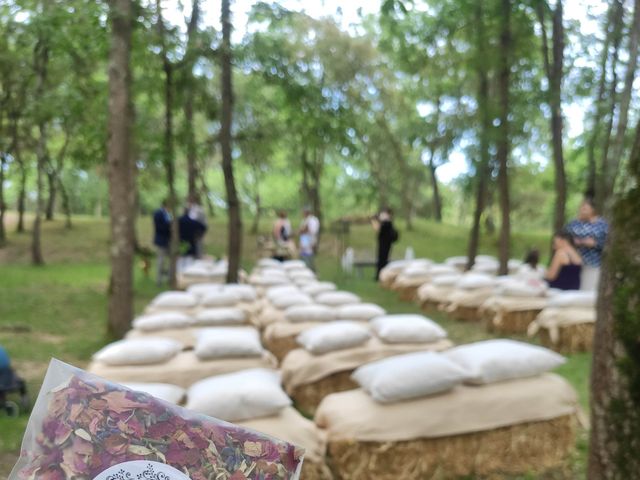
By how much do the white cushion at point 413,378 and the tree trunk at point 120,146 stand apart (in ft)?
15.6

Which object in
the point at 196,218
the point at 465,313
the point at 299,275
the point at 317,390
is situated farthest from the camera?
the point at 196,218

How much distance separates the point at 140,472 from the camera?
1.17m

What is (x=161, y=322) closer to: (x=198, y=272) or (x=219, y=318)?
(x=219, y=318)

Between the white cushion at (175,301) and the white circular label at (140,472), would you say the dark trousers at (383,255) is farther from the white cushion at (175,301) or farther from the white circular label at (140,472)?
the white circular label at (140,472)

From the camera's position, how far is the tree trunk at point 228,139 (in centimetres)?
1092

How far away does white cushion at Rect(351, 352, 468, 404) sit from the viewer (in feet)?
11.7

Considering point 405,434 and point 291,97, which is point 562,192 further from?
point 405,434

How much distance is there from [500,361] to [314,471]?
1456 mm

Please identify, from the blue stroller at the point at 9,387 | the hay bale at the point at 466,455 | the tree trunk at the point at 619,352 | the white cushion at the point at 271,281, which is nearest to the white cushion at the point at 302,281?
the white cushion at the point at 271,281

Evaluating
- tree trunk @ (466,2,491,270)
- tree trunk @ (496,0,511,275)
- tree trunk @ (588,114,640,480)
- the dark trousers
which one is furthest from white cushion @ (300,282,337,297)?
tree trunk @ (588,114,640,480)

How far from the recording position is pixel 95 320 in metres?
9.98

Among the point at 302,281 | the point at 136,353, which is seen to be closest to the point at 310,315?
the point at 136,353

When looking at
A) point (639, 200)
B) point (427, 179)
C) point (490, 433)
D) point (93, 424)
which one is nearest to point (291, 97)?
point (490, 433)

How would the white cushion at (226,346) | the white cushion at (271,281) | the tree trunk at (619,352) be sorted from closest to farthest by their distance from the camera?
the tree trunk at (619,352), the white cushion at (226,346), the white cushion at (271,281)
